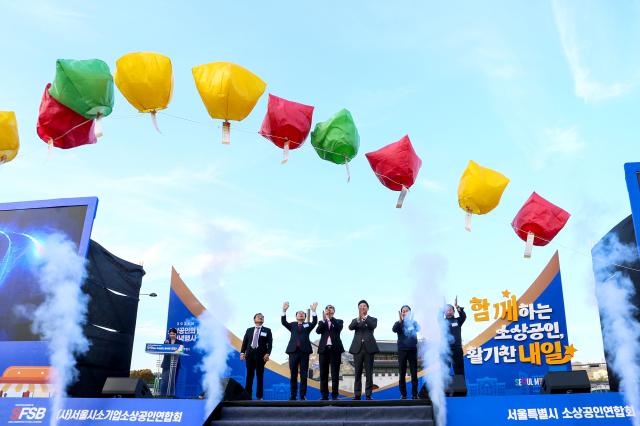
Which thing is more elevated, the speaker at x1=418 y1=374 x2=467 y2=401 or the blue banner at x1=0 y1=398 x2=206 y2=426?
the speaker at x1=418 y1=374 x2=467 y2=401

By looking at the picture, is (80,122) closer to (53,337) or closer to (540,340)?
(53,337)

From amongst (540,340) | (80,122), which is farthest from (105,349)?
(540,340)

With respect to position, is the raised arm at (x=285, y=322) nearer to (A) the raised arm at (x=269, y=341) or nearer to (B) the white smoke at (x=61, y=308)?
(A) the raised arm at (x=269, y=341)

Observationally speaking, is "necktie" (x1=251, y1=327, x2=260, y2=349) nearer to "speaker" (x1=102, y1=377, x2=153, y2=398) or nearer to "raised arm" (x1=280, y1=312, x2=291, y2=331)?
"raised arm" (x1=280, y1=312, x2=291, y2=331)

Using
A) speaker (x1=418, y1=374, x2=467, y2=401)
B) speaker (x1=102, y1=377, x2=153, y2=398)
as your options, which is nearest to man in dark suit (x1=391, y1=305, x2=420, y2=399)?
speaker (x1=418, y1=374, x2=467, y2=401)

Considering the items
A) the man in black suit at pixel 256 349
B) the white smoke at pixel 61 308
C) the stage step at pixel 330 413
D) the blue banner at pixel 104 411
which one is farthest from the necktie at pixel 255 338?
the white smoke at pixel 61 308

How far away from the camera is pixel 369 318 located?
6730 mm

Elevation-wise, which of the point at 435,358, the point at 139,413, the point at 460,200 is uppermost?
the point at 460,200

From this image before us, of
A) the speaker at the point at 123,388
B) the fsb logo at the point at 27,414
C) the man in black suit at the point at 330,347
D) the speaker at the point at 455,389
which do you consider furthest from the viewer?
the man in black suit at the point at 330,347

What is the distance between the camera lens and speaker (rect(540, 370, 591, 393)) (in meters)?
5.23

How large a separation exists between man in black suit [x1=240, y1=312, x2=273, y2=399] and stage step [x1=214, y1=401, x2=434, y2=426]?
144 cm

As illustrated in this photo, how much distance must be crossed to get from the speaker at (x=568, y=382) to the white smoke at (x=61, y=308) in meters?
5.25

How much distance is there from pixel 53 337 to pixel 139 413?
2.14m

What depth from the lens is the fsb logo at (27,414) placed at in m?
5.68
